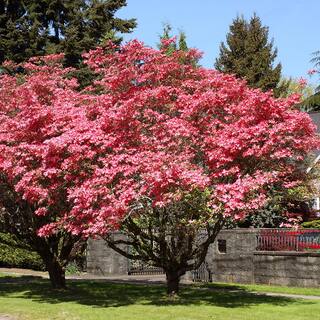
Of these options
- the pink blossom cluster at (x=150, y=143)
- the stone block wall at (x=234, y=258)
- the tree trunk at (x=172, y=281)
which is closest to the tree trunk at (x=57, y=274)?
A: the pink blossom cluster at (x=150, y=143)

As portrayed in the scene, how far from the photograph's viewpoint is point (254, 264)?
19.7m

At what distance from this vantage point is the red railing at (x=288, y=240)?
18.2m

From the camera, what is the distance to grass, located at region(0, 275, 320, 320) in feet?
39.1

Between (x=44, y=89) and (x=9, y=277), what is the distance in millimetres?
9936

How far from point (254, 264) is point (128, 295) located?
5.38m

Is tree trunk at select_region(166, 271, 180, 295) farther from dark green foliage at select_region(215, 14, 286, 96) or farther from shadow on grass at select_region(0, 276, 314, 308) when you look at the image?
dark green foliage at select_region(215, 14, 286, 96)

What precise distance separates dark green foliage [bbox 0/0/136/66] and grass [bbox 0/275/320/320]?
18036 mm

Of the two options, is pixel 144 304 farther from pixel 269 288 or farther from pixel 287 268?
pixel 287 268

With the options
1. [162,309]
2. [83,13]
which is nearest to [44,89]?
[162,309]

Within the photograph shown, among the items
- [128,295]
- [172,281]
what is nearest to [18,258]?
[128,295]

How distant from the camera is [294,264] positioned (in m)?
18.3

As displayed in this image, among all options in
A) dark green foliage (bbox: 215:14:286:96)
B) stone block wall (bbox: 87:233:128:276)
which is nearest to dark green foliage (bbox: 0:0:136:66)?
dark green foliage (bbox: 215:14:286:96)

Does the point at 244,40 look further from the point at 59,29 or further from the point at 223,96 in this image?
the point at 223,96

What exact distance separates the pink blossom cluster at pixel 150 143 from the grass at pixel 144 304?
6.14ft
